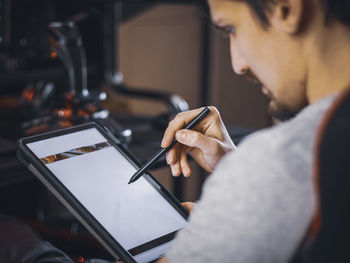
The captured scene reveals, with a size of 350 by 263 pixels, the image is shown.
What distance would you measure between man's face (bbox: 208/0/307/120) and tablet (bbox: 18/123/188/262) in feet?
0.94

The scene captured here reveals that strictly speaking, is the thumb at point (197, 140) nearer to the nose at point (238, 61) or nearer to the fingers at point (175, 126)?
the fingers at point (175, 126)

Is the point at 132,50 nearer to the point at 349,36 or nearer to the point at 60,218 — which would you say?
the point at 60,218

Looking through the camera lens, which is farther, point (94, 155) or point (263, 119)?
point (263, 119)

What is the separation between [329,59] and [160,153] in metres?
0.37

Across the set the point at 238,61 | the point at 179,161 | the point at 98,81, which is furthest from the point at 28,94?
the point at 238,61

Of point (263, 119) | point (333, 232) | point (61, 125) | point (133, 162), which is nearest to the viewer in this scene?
point (333, 232)

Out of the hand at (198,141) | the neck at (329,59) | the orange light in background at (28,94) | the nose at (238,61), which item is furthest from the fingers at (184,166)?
the orange light in background at (28,94)

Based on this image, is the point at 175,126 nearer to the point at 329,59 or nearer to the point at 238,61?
the point at 238,61

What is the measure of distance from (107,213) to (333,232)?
1.27ft

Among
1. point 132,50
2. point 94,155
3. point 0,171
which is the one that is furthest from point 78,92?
point 132,50

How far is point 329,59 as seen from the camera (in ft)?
1.79

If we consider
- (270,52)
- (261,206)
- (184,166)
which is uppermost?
(270,52)

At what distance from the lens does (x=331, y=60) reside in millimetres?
544

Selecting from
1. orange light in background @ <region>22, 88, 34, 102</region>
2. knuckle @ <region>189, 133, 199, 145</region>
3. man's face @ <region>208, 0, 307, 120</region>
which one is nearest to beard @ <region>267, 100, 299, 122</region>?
man's face @ <region>208, 0, 307, 120</region>
